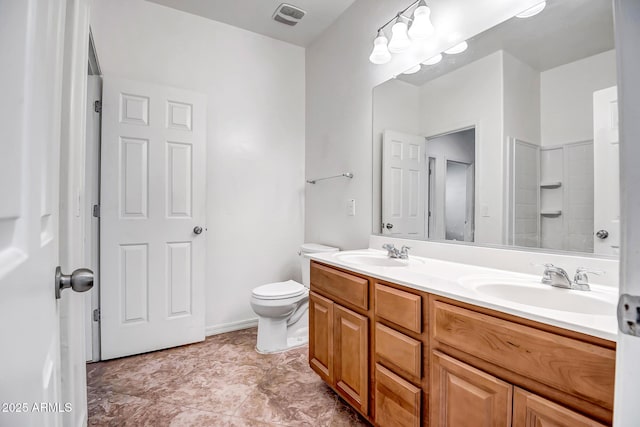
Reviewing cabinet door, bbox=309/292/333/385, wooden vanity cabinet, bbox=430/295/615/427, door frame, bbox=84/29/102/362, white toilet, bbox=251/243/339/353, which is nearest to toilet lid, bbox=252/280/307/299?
white toilet, bbox=251/243/339/353

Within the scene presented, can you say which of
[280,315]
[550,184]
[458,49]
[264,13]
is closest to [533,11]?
[458,49]

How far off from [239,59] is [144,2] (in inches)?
30.9

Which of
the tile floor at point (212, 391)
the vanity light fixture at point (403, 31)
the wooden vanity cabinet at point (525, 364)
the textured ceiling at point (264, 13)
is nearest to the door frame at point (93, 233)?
the tile floor at point (212, 391)

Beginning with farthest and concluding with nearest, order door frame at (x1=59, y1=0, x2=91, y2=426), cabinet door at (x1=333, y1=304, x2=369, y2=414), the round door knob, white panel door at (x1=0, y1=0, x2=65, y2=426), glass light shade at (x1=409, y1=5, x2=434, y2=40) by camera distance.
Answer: glass light shade at (x1=409, y1=5, x2=434, y2=40)
cabinet door at (x1=333, y1=304, x2=369, y2=414)
door frame at (x1=59, y1=0, x2=91, y2=426)
the round door knob
white panel door at (x1=0, y1=0, x2=65, y2=426)

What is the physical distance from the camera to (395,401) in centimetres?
121

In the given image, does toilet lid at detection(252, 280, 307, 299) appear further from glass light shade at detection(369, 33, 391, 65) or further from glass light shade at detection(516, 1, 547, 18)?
glass light shade at detection(516, 1, 547, 18)

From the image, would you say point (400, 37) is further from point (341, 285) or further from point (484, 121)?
point (341, 285)

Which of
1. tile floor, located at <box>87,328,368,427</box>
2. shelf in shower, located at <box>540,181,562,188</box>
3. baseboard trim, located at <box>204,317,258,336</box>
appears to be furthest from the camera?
baseboard trim, located at <box>204,317,258,336</box>

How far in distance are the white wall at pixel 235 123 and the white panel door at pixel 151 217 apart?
0.19 metres

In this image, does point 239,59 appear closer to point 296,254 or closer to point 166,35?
point 166,35

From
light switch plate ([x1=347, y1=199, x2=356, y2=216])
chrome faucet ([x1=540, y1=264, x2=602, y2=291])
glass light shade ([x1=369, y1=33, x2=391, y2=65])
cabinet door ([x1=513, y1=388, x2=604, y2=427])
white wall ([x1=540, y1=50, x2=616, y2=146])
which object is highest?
glass light shade ([x1=369, y1=33, x2=391, y2=65])

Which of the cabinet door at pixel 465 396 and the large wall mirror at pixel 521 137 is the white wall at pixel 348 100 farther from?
the cabinet door at pixel 465 396

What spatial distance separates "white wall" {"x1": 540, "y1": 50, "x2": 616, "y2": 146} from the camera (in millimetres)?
1124

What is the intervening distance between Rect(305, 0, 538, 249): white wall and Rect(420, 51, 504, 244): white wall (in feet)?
0.68
